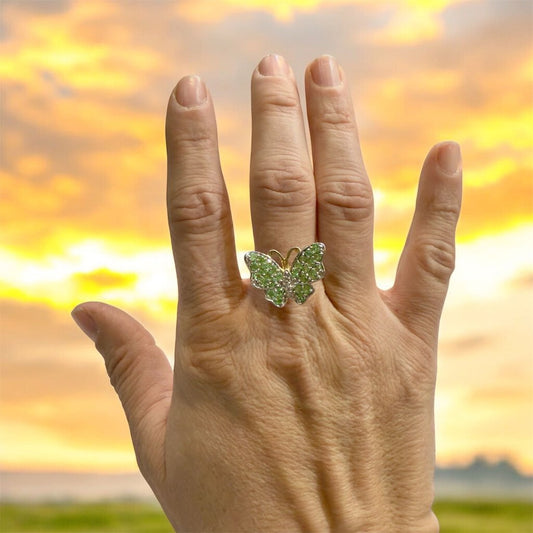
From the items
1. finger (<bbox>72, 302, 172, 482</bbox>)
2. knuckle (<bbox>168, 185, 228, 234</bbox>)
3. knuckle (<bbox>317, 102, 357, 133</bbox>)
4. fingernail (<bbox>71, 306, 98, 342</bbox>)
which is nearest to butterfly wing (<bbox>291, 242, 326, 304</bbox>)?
knuckle (<bbox>168, 185, 228, 234</bbox>)

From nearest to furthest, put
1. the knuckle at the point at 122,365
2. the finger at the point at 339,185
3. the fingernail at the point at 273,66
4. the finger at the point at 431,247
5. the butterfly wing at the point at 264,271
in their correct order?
the butterfly wing at the point at 264,271
the finger at the point at 339,185
the fingernail at the point at 273,66
the finger at the point at 431,247
the knuckle at the point at 122,365

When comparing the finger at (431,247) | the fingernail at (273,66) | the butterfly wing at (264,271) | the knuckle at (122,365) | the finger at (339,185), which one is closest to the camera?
the butterfly wing at (264,271)

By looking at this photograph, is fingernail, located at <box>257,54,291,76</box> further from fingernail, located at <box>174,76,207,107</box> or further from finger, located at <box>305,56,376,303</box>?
fingernail, located at <box>174,76,207,107</box>

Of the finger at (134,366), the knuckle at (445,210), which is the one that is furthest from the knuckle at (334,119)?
the finger at (134,366)

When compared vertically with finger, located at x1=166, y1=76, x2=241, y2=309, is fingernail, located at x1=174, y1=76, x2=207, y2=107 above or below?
above

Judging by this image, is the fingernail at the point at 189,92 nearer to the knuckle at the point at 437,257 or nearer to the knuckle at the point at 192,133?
the knuckle at the point at 192,133

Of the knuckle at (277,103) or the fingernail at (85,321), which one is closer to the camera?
the knuckle at (277,103)

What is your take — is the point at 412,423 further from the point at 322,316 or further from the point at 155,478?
the point at 155,478

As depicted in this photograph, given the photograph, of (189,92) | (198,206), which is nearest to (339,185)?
(198,206)
